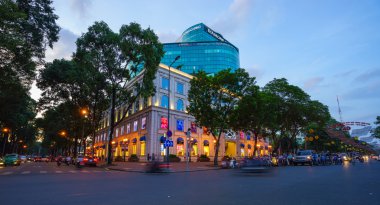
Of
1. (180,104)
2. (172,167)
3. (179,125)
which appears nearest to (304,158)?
(172,167)

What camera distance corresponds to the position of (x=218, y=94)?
3419 centimetres

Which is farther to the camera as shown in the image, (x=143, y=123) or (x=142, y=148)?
(x=143, y=123)

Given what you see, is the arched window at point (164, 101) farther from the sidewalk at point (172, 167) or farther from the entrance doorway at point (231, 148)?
the entrance doorway at point (231, 148)

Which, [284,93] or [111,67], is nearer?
[111,67]

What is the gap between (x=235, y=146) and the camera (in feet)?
205

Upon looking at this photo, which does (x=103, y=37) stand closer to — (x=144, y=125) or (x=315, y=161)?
(x=144, y=125)

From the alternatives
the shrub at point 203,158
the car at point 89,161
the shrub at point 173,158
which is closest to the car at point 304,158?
the shrub at point 203,158

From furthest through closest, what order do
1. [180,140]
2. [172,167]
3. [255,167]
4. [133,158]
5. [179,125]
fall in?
[179,125]
[180,140]
[133,158]
[172,167]
[255,167]

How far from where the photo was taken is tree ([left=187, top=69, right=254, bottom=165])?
1318 inches

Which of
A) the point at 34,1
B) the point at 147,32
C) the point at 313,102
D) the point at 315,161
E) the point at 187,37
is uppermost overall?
the point at 187,37

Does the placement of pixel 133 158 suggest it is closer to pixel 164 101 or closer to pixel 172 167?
pixel 164 101

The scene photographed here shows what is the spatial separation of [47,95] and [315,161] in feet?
154

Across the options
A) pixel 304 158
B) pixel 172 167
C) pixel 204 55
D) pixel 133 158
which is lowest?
pixel 172 167

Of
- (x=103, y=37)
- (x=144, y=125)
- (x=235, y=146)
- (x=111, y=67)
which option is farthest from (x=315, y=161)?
(x=103, y=37)
